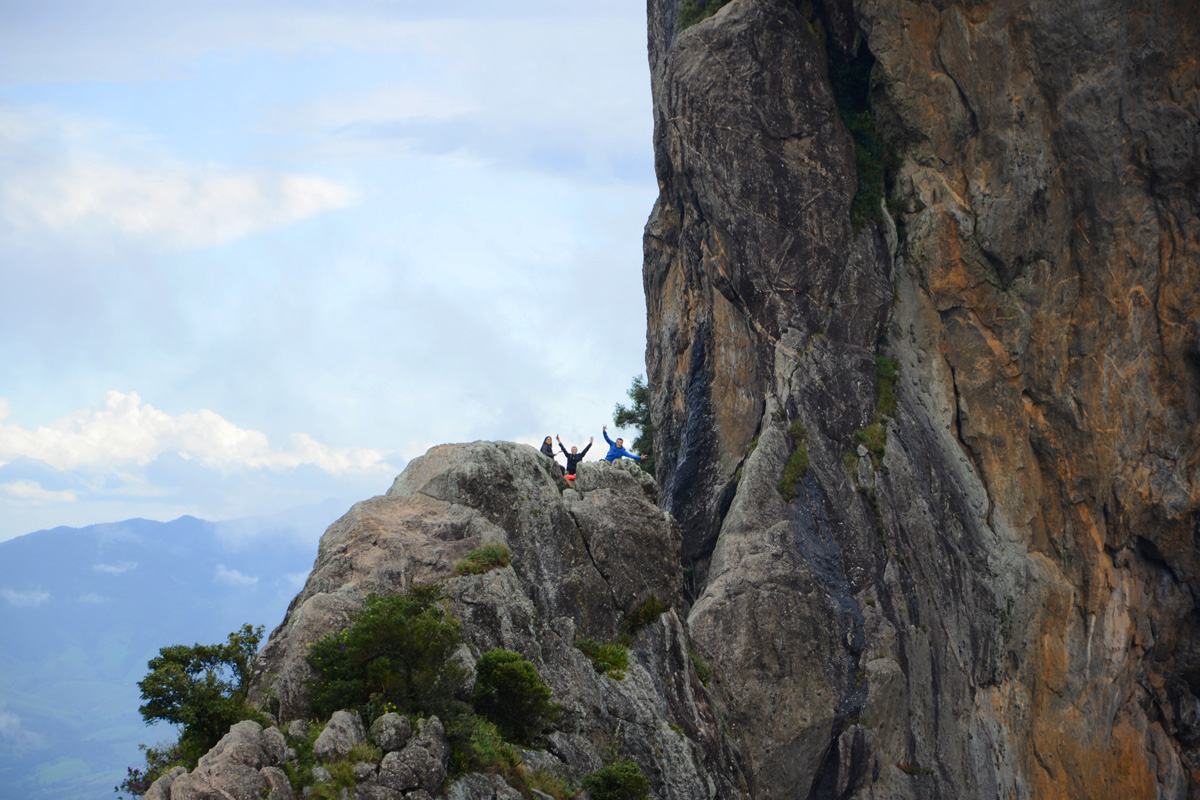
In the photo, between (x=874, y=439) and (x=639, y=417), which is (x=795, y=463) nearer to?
(x=874, y=439)

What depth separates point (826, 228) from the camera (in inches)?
1538

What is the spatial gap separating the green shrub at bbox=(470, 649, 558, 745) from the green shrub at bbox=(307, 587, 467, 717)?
115 cm

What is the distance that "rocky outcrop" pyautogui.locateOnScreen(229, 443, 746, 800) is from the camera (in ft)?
70.9

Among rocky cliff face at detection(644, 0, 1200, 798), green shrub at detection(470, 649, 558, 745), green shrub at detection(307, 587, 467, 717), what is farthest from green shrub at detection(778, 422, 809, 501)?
green shrub at detection(307, 587, 467, 717)

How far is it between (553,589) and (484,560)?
269 cm

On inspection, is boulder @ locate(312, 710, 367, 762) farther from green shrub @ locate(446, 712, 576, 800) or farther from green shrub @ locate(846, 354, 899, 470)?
green shrub @ locate(846, 354, 899, 470)

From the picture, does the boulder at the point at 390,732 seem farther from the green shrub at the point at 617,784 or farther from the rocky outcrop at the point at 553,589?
the green shrub at the point at 617,784

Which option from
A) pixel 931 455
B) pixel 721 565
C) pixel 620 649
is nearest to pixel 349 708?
pixel 620 649

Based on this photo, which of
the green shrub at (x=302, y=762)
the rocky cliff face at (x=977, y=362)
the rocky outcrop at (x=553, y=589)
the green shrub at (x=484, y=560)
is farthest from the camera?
the rocky cliff face at (x=977, y=362)

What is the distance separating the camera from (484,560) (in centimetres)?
2380

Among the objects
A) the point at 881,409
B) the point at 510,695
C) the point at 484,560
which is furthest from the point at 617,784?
the point at 881,409

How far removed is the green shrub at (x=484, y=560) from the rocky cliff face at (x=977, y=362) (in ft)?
44.0

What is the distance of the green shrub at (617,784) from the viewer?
65.7 feet

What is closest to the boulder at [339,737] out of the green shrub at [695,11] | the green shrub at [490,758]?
the green shrub at [490,758]
